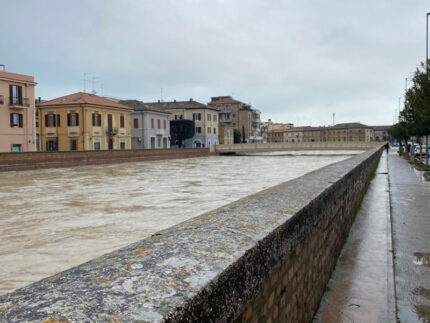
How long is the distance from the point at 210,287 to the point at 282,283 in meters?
1.43

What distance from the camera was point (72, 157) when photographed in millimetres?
34469

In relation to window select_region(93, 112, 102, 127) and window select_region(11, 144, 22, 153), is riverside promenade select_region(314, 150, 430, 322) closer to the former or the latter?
window select_region(11, 144, 22, 153)

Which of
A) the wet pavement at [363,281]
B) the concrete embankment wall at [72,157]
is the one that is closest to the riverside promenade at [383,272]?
the wet pavement at [363,281]

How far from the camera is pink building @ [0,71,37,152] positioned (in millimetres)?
38656

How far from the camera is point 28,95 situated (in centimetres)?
4109

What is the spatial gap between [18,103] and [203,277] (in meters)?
A: 42.6

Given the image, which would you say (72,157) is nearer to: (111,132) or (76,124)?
(76,124)

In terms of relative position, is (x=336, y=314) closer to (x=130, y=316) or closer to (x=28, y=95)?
(x=130, y=316)

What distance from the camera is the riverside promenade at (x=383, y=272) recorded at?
452 cm

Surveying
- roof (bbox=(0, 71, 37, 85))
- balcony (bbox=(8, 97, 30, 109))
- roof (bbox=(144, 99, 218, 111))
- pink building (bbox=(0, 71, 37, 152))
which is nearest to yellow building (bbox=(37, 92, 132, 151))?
pink building (bbox=(0, 71, 37, 152))

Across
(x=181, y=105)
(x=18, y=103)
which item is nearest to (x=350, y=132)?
(x=181, y=105)

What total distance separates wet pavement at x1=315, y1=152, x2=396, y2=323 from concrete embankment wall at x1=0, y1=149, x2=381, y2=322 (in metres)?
0.60

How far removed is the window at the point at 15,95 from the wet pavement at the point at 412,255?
3671 cm

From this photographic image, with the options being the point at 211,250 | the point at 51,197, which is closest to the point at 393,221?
the point at 211,250
